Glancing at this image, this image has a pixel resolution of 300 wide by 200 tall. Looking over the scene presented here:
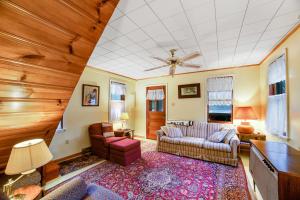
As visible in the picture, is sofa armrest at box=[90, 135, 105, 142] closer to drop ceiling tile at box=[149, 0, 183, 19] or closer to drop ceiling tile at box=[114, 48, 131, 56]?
drop ceiling tile at box=[114, 48, 131, 56]

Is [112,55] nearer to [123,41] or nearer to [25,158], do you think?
[123,41]

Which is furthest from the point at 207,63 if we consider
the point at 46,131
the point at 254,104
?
the point at 46,131

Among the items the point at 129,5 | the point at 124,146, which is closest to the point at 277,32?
the point at 129,5

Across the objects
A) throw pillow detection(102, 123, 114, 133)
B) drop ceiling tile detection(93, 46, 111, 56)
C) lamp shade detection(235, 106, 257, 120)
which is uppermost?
drop ceiling tile detection(93, 46, 111, 56)

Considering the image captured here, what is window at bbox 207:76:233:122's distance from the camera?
4.37 m

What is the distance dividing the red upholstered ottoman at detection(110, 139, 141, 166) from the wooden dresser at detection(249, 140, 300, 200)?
2.50m

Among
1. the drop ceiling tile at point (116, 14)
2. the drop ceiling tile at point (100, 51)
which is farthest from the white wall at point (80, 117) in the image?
the drop ceiling tile at point (116, 14)

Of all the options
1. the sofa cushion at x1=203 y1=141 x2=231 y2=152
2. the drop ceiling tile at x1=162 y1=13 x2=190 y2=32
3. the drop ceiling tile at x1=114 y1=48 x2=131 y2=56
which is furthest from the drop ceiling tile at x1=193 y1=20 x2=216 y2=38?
the sofa cushion at x1=203 y1=141 x2=231 y2=152

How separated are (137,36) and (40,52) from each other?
5.09 feet

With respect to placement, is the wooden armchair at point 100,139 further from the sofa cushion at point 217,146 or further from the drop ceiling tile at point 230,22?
the drop ceiling tile at point 230,22


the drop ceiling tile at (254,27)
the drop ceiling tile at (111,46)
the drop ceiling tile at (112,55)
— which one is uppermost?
the drop ceiling tile at (254,27)

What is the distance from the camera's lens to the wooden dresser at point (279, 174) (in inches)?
48.3

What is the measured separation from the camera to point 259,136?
347 cm

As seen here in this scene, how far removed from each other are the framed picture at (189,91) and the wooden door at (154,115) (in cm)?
72
